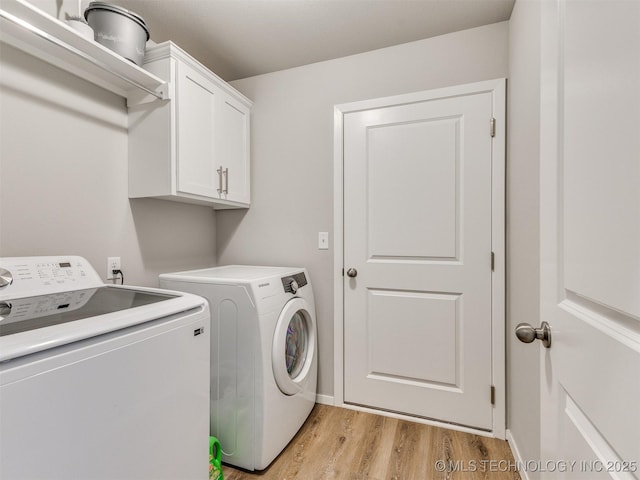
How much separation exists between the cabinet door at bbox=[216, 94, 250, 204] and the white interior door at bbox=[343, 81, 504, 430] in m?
0.74

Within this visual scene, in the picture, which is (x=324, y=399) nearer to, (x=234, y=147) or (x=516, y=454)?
(x=516, y=454)

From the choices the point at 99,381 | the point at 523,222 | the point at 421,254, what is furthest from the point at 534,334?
the point at 421,254

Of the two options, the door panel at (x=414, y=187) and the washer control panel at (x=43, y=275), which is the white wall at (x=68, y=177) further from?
the door panel at (x=414, y=187)

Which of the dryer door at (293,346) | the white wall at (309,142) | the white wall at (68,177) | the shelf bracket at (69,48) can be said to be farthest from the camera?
the white wall at (309,142)

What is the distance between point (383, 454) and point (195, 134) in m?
2.04

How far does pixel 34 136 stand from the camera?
52.1 inches

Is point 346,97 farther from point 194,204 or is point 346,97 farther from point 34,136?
point 34,136

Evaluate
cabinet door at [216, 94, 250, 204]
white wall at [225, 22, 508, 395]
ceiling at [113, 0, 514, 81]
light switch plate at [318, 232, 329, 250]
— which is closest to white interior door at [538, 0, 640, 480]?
ceiling at [113, 0, 514, 81]

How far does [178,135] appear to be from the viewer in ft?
5.39

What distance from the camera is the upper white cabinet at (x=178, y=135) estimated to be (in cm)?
162

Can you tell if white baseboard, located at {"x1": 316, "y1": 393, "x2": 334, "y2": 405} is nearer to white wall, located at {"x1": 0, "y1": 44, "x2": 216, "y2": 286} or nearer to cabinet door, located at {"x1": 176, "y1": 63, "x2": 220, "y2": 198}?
white wall, located at {"x1": 0, "y1": 44, "x2": 216, "y2": 286}

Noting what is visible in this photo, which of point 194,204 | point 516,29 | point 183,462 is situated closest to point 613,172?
point 183,462

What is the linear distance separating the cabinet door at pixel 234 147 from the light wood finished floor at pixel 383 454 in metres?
1.56

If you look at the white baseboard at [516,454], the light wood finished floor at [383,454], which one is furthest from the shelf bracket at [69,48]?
the white baseboard at [516,454]
